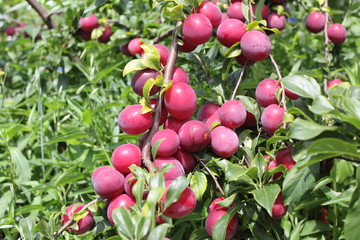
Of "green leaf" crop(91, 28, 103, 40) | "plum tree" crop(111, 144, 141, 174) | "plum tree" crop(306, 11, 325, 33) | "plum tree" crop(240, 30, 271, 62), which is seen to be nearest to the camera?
"plum tree" crop(111, 144, 141, 174)

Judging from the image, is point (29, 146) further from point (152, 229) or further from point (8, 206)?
point (152, 229)

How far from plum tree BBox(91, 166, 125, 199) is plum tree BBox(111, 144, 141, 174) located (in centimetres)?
1

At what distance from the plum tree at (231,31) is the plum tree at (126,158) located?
0.34 meters

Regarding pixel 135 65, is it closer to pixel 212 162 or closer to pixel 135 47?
pixel 212 162

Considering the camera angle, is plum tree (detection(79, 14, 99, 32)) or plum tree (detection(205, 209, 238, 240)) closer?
plum tree (detection(205, 209, 238, 240))

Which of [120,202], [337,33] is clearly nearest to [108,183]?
[120,202]

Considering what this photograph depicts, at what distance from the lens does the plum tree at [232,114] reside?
89 centimetres

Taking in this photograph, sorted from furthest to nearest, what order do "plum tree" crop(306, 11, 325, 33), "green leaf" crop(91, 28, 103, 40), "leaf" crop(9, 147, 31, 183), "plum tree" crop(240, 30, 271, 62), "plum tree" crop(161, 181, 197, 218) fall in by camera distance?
"green leaf" crop(91, 28, 103, 40)
"plum tree" crop(306, 11, 325, 33)
"leaf" crop(9, 147, 31, 183)
"plum tree" crop(240, 30, 271, 62)
"plum tree" crop(161, 181, 197, 218)

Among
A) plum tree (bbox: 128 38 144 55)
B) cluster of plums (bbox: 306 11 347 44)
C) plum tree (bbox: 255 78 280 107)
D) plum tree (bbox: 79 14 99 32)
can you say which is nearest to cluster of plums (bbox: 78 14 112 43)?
plum tree (bbox: 79 14 99 32)

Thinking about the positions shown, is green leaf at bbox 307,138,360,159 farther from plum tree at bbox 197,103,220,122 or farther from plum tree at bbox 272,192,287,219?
plum tree at bbox 197,103,220,122

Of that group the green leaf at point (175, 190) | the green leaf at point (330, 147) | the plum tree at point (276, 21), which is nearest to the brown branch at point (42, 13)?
the plum tree at point (276, 21)

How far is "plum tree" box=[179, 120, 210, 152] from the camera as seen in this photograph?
2.80ft

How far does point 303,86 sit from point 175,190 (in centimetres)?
30

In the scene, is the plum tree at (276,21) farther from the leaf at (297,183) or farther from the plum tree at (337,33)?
the leaf at (297,183)
